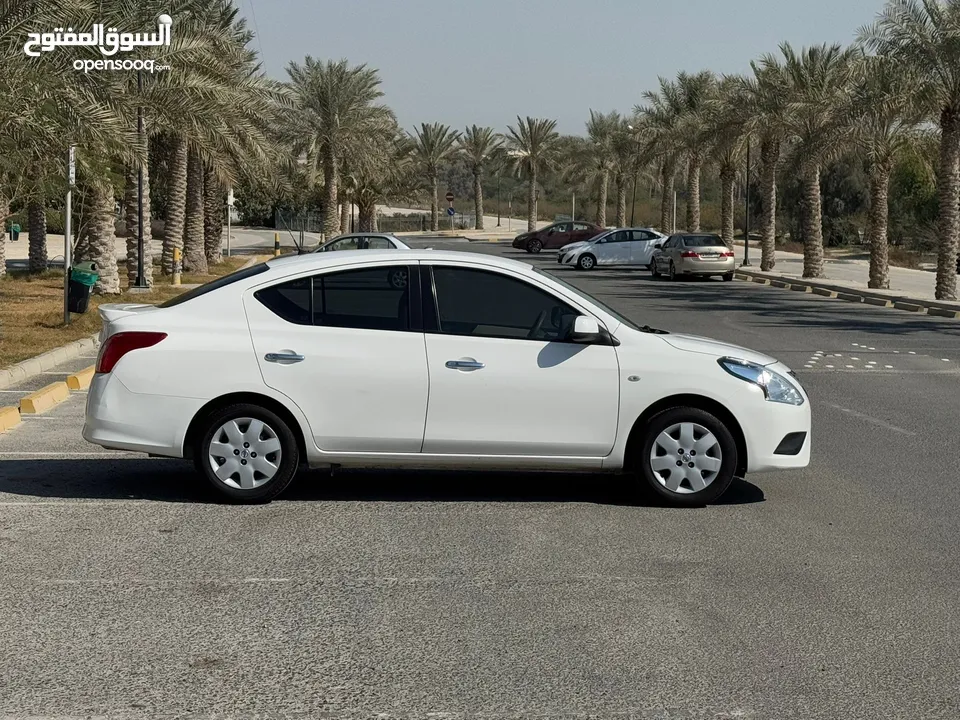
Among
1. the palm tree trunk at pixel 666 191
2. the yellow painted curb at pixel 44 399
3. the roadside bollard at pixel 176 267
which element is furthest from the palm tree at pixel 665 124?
the yellow painted curb at pixel 44 399

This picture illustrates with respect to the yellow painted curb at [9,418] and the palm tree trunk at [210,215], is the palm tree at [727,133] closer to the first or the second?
the palm tree trunk at [210,215]

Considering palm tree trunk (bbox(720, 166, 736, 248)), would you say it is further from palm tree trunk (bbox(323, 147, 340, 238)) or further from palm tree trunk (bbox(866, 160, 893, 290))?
palm tree trunk (bbox(323, 147, 340, 238))

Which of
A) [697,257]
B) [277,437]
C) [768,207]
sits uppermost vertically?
[768,207]

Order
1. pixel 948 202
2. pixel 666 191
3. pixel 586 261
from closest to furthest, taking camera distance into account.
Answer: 1. pixel 948 202
2. pixel 586 261
3. pixel 666 191

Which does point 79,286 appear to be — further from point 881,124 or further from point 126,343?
point 881,124

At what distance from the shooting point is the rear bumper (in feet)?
26.4

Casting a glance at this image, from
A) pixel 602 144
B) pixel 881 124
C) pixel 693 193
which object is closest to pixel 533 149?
pixel 602 144

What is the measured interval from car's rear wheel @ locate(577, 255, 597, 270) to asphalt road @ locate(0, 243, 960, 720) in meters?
39.2

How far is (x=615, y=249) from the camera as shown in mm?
49719

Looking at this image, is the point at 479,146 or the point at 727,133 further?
the point at 479,146

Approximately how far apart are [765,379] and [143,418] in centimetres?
393

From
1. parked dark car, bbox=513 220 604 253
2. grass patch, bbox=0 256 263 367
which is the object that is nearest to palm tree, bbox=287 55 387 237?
parked dark car, bbox=513 220 604 253

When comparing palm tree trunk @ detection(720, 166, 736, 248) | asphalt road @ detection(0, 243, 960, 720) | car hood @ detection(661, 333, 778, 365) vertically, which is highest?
palm tree trunk @ detection(720, 166, 736, 248)

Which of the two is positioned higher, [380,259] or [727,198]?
[727,198]
